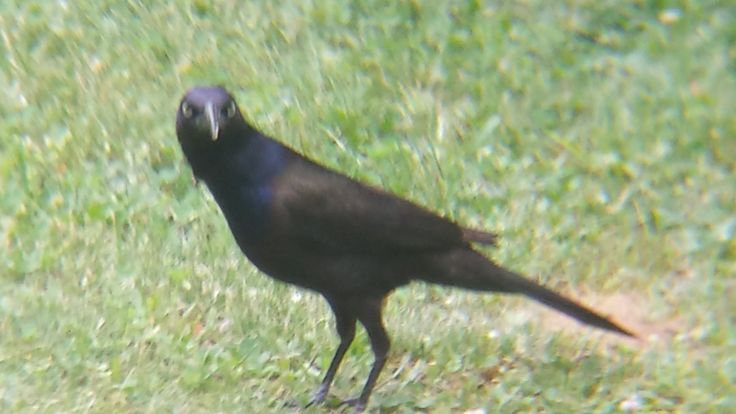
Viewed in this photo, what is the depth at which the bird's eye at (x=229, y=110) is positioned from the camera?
12.7ft

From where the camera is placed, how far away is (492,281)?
436 centimetres

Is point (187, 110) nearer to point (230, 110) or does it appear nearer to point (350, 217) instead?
point (230, 110)

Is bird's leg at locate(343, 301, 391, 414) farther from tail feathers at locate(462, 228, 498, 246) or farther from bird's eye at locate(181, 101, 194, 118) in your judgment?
bird's eye at locate(181, 101, 194, 118)

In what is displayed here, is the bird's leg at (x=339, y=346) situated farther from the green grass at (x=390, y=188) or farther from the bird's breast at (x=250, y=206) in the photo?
the bird's breast at (x=250, y=206)

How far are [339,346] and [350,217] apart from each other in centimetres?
63

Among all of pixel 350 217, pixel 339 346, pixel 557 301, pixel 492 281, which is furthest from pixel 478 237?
pixel 339 346

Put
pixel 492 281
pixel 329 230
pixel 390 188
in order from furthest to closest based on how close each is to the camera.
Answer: pixel 390 188 < pixel 492 281 < pixel 329 230

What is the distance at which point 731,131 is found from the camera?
6336 mm

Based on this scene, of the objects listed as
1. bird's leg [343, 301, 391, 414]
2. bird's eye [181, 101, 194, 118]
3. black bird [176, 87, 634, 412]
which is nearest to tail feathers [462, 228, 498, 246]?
black bird [176, 87, 634, 412]

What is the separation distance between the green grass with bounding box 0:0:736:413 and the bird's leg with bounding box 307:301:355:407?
0.24 ft

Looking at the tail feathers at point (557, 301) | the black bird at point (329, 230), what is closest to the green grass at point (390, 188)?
the tail feathers at point (557, 301)

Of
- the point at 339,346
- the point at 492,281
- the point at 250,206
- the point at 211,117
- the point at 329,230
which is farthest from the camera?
the point at 339,346

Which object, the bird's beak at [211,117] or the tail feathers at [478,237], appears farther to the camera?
the tail feathers at [478,237]

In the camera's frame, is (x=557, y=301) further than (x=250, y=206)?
Yes
